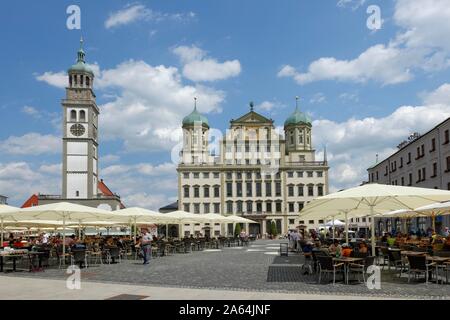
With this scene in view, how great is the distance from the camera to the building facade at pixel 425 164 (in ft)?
139

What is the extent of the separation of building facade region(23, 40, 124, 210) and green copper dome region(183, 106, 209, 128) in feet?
69.3

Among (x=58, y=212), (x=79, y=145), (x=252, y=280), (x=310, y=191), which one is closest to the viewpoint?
(x=252, y=280)

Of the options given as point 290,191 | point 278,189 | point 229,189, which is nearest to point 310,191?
point 290,191

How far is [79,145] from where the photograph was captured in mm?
76375

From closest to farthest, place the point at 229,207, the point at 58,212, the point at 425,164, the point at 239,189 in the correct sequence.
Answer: the point at 58,212 → the point at 425,164 → the point at 229,207 → the point at 239,189

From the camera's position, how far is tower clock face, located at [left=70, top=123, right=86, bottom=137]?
252ft

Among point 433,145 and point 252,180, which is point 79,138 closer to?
point 252,180

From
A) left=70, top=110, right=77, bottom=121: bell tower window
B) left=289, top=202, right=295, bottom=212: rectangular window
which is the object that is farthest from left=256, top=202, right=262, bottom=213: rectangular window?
left=70, top=110, right=77, bottom=121: bell tower window

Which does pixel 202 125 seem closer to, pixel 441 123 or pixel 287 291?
pixel 441 123

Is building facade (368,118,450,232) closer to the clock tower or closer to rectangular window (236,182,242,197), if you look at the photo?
rectangular window (236,182,242,197)

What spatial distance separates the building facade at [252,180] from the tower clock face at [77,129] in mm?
17991

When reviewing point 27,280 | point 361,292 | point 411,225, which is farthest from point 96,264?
point 411,225

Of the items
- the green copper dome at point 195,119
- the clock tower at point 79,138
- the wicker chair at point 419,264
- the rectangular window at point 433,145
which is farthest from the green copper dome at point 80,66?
the wicker chair at point 419,264

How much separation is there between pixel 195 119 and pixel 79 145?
1025 inches
